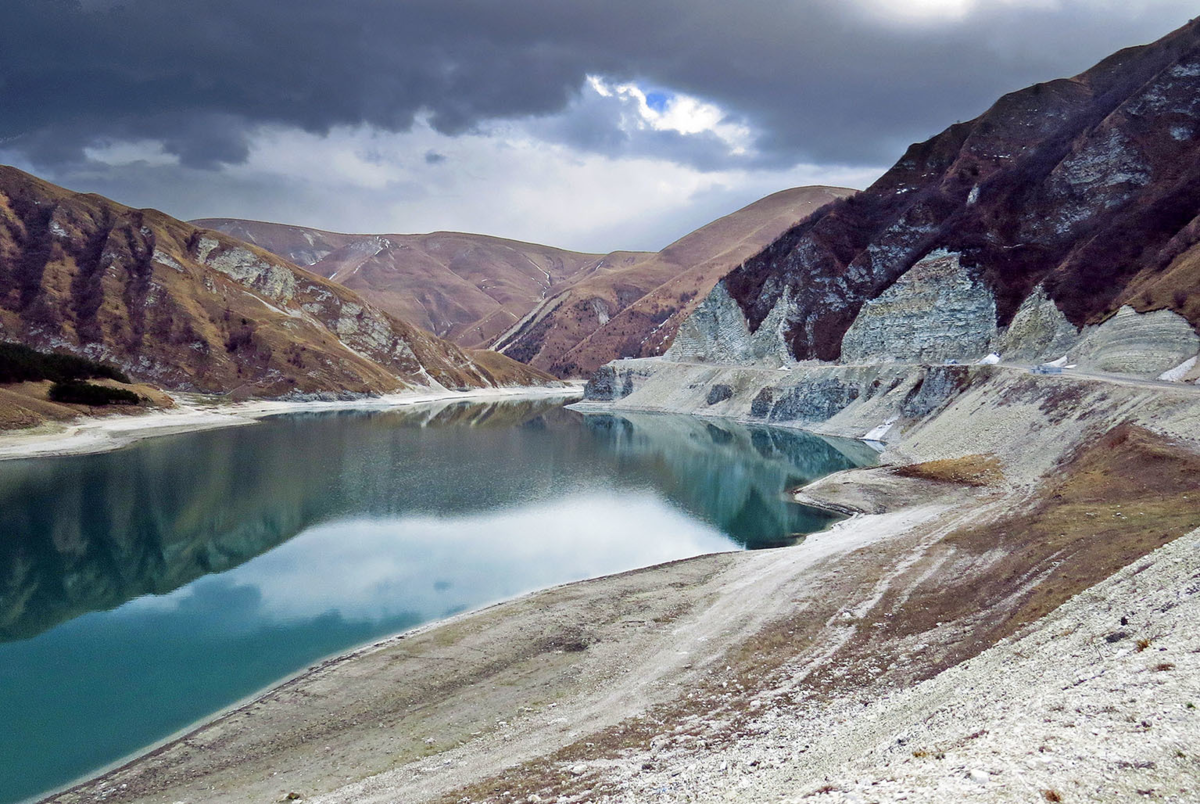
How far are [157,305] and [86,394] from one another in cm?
5832

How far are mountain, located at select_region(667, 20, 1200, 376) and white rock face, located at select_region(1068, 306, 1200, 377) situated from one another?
0.15m

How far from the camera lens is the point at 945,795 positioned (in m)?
8.07

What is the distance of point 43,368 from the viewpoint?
264ft

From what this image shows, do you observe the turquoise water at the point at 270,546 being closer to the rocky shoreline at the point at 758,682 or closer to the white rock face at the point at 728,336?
the rocky shoreline at the point at 758,682

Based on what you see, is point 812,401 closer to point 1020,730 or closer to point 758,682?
point 758,682

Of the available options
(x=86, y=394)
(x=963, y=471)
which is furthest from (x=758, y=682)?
(x=86, y=394)

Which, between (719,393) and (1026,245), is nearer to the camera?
(1026,245)

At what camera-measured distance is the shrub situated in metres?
79.4

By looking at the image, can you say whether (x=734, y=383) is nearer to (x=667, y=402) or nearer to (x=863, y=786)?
(x=667, y=402)

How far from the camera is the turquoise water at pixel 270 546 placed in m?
20.6

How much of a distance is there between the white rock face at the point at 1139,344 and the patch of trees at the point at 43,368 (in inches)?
4144

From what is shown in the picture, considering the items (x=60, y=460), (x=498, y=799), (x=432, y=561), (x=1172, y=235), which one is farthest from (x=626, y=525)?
(x=1172, y=235)

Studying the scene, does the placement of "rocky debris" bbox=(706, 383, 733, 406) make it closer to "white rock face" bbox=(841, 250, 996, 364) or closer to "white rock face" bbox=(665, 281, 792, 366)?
"white rock face" bbox=(665, 281, 792, 366)

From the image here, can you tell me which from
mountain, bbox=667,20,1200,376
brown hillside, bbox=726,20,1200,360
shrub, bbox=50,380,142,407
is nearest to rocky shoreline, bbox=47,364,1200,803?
mountain, bbox=667,20,1200,376
